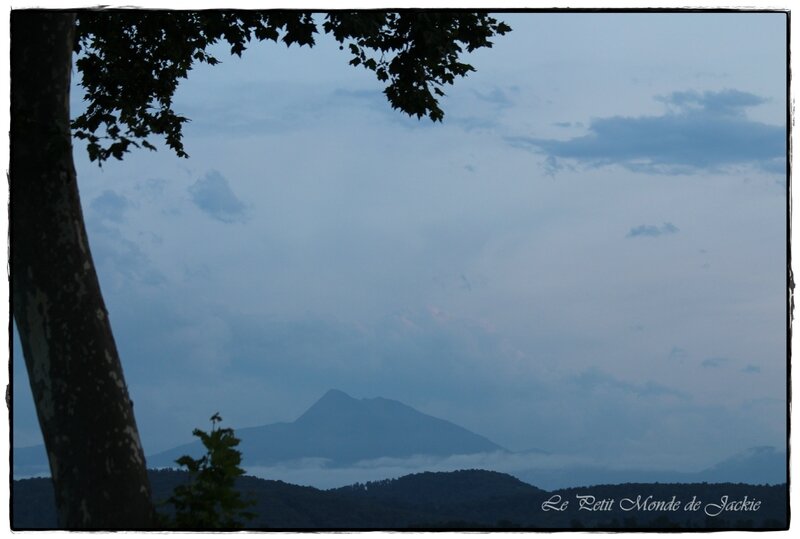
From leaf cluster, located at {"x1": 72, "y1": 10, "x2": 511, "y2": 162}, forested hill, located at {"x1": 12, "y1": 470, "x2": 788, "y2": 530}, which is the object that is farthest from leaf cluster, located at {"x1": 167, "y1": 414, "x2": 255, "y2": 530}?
Result: leaf cluster, located at {"x1": 72, "y1": 10, "x2": 511, "y2": 162}

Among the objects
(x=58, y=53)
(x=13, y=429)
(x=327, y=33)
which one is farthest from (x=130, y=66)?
(x=13, y=429)

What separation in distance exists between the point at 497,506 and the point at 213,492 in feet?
15.9

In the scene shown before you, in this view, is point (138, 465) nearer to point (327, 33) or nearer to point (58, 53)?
point (58, 53)

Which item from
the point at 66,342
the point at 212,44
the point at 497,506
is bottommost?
the point at 497,506

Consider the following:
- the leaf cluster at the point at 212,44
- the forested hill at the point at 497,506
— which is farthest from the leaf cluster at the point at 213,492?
the leaf cluster at the point at 212,44

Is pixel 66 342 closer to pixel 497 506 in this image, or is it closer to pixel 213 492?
pixel 213 492

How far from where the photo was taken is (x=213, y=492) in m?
10.3

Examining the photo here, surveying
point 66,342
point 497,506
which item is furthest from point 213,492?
point 497,506

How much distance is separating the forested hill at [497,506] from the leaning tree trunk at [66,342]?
671 mm

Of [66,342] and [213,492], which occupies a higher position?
[66,342]

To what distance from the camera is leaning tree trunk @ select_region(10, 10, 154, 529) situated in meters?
9.80

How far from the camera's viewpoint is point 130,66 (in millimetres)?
15328

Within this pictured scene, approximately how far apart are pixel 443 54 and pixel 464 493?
686 cm

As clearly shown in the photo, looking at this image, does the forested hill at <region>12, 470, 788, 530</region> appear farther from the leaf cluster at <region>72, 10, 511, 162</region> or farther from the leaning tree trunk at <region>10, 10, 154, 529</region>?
the leaf cluster at <region>72, 10, 511, 162</region>
